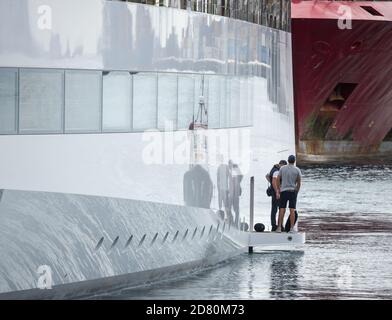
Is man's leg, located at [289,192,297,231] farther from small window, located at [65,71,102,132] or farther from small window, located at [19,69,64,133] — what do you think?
small window, located at [19,69,64,133]

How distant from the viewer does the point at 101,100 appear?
2366 centimetres

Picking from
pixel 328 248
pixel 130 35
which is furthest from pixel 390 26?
pixel 130 35

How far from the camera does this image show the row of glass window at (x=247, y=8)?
2732 centimetres

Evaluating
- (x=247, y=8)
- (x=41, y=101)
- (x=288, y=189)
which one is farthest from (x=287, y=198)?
(x=41, y=101)

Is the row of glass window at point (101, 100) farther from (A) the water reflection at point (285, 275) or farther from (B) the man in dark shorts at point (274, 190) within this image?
(B) the man in dark shorts at point (274, 190)

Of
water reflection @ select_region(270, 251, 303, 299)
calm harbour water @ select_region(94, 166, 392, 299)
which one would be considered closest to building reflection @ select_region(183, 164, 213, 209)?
calm harbour water @ select_region(94, 166, 392, 299)

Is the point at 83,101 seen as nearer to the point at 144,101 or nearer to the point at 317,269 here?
the point at 144,101

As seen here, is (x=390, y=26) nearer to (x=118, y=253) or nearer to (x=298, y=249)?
(x=298, y=249)

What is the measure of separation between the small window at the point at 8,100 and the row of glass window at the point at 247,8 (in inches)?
145

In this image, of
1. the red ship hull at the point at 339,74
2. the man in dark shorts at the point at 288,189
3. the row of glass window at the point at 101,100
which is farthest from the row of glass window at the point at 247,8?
the red ship hull at the point at 339,74

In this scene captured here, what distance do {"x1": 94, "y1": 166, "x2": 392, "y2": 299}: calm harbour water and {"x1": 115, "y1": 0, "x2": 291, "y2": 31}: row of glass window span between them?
4.43 metres
